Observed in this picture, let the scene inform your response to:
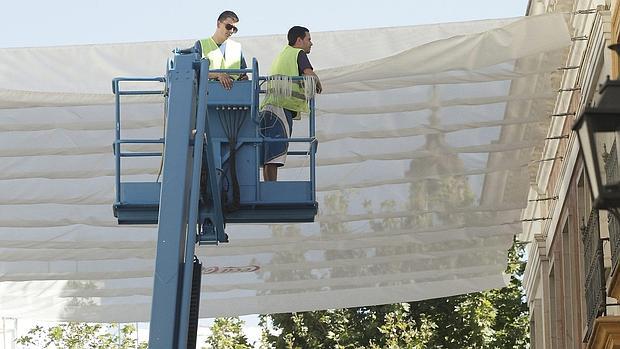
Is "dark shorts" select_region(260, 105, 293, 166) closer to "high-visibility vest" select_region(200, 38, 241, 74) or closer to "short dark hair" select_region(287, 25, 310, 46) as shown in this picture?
"high-visibility vest" select_region(200, 38, 241, 74)

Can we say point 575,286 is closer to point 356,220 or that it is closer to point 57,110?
point 356,220

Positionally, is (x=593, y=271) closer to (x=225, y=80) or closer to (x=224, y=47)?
(x=224, y=47)

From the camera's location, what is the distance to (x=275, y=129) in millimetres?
18531

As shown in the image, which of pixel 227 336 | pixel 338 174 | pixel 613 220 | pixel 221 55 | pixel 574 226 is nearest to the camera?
pixel 221 55

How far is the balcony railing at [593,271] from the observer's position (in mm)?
22062

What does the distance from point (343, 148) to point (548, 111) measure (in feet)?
9.59

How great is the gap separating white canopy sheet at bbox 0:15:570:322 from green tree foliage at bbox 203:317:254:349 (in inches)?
925

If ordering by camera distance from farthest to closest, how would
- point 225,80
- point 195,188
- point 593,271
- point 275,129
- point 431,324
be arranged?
point 431,324 < point 593,271 < point 275,129 < point 225,80 < point 195,188

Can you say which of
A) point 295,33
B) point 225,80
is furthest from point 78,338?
point 225,80

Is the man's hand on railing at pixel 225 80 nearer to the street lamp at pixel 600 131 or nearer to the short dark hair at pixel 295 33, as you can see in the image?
the short dark hair at pixel 295 33

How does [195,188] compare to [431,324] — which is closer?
[195,188]

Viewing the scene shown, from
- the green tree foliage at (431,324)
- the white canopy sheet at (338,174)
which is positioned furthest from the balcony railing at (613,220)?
the green tree foliage at (431,324)

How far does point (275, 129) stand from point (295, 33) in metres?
1.11

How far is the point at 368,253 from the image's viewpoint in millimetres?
27266
